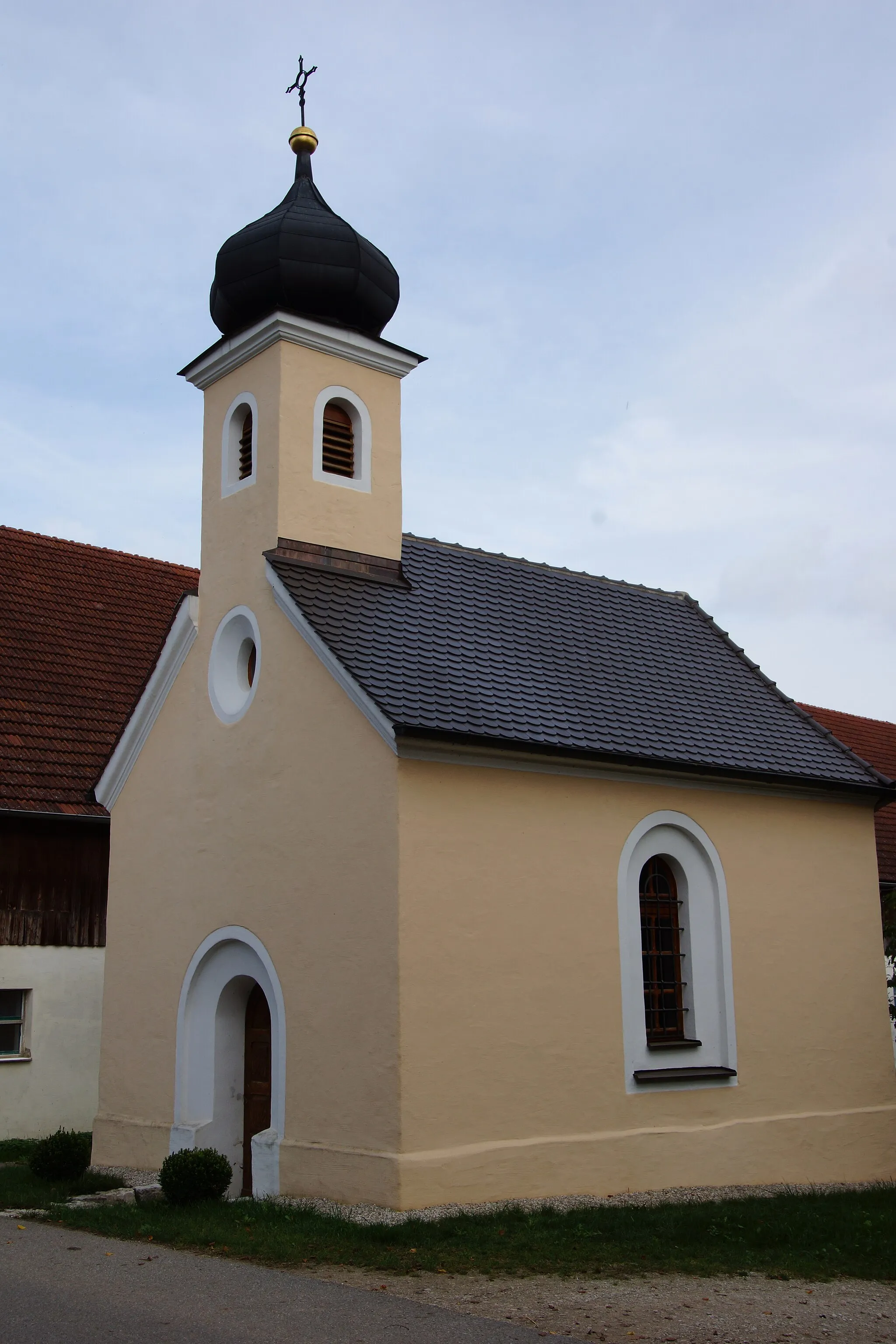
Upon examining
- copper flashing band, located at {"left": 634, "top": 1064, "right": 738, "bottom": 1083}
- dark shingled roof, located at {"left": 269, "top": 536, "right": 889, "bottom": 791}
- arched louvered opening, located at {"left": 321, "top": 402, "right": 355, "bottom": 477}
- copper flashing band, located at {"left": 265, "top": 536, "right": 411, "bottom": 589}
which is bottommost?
copper flashing band, located at {"left": 634, "top": 1064, "right": 738, "bottom": 1083}

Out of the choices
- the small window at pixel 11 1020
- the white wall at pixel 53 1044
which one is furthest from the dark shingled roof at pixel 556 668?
the small window at pixel 11 1020

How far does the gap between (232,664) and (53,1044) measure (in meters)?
6.28

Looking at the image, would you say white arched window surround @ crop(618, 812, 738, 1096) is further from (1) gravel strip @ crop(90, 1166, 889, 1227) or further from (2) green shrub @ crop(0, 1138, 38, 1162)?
(2) green shrub @ crop(0, 1138, 38, 1162)

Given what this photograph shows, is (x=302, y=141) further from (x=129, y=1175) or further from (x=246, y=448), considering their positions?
(x=129, y=1175)

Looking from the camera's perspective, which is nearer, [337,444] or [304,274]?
[304,274]

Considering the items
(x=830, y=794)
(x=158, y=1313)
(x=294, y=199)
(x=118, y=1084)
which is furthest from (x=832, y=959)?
(x=294, y=199)

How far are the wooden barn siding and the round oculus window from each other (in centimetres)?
410

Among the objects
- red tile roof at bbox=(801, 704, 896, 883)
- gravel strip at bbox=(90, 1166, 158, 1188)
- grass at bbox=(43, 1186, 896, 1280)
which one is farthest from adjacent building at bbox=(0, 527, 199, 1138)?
red tile roof at bbox=(801, 704, 896, 883)

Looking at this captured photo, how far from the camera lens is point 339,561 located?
551 inches

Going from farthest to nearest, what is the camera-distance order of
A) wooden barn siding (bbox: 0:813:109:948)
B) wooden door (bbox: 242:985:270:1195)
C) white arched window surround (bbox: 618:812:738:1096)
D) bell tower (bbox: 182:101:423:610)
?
wooden barn siding (bbox: 0:813:109:948) < bell tower (bbox: 182:101:423:610) < wooden door (bbox: 242:985:270:1195) < white arched window surround (bbox: 618:812:738:1096)

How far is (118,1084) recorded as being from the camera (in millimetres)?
14461

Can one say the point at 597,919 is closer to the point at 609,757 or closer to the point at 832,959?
the point at 609,757

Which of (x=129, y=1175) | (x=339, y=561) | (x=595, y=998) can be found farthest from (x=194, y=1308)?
(x=339, y=561)

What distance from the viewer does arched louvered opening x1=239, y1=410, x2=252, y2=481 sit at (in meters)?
14.7
